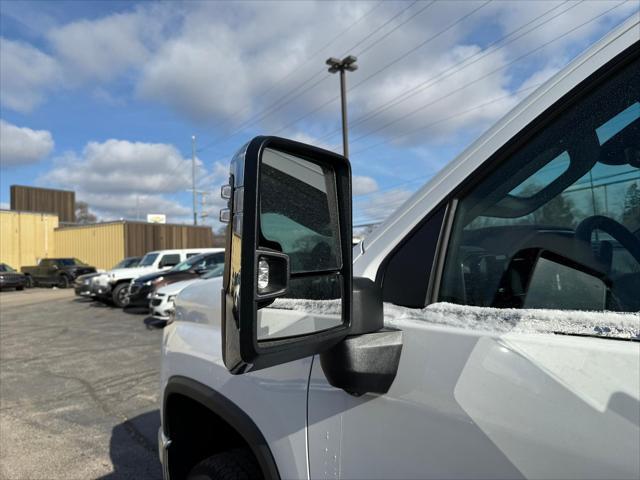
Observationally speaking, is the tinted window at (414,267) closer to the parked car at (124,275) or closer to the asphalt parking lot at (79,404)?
the asphalt parking lot at (79,404)

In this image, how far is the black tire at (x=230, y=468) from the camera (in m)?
1.68

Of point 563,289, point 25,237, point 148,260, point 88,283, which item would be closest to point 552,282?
point 563,289

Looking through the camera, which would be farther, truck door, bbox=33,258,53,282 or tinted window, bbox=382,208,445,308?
truck door, bbox=33,258,53,282

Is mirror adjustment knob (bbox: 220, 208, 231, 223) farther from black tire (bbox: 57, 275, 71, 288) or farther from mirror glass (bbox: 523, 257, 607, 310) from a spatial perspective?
black tire (bbox: 57, 275, 71, 288)

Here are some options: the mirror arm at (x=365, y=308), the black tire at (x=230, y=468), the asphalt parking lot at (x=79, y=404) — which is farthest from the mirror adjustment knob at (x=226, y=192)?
the asphalt parking lot at (x=79, y=404)

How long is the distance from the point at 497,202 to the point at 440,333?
0.38 m

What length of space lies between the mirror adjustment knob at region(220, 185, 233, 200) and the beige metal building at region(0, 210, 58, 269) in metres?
39.6

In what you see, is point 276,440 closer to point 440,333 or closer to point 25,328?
point 440,333

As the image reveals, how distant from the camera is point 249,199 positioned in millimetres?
858

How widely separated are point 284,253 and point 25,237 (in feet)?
133

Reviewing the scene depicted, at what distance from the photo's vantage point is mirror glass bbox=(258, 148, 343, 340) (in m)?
1.03

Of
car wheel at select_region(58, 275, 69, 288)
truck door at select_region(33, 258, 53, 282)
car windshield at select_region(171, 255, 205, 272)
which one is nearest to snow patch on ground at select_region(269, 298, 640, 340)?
car windshield at select_region(171, 255, 205, 272)

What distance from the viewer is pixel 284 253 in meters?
0.99

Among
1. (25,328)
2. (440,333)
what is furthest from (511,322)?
(25,328)
